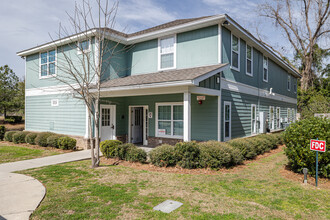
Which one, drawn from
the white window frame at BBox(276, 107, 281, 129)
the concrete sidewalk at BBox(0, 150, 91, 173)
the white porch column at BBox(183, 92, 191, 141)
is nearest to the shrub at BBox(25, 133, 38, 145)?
the concrete sidewalk at BBox(0, 150, 91, 173)

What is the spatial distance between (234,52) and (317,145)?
660 cm

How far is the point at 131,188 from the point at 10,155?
719 centimetres

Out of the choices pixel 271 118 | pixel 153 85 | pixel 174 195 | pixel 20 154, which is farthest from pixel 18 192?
pixel 271 118

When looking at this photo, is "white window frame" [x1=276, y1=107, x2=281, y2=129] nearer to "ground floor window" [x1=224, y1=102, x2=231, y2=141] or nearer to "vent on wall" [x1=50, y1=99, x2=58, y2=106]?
"ground floor window" [x1=224, y1=102, x2=231, y2=141]

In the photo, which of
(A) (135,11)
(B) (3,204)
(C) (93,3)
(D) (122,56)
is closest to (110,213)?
(B) (3,204)

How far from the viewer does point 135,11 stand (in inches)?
384

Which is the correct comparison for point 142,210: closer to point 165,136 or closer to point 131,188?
point 131,188

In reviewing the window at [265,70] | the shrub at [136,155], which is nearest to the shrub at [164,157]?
the shrub at [136,155]

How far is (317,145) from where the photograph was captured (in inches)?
226

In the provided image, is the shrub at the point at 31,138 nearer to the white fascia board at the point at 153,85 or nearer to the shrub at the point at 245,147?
the white fascia board at the point at 153,85

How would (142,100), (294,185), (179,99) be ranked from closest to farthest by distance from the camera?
(294,185) → (179,99) → (142,100)

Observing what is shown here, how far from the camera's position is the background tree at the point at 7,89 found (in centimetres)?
2288

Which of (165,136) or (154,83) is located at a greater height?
(154,83)

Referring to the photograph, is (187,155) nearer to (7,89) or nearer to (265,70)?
(265,70)
